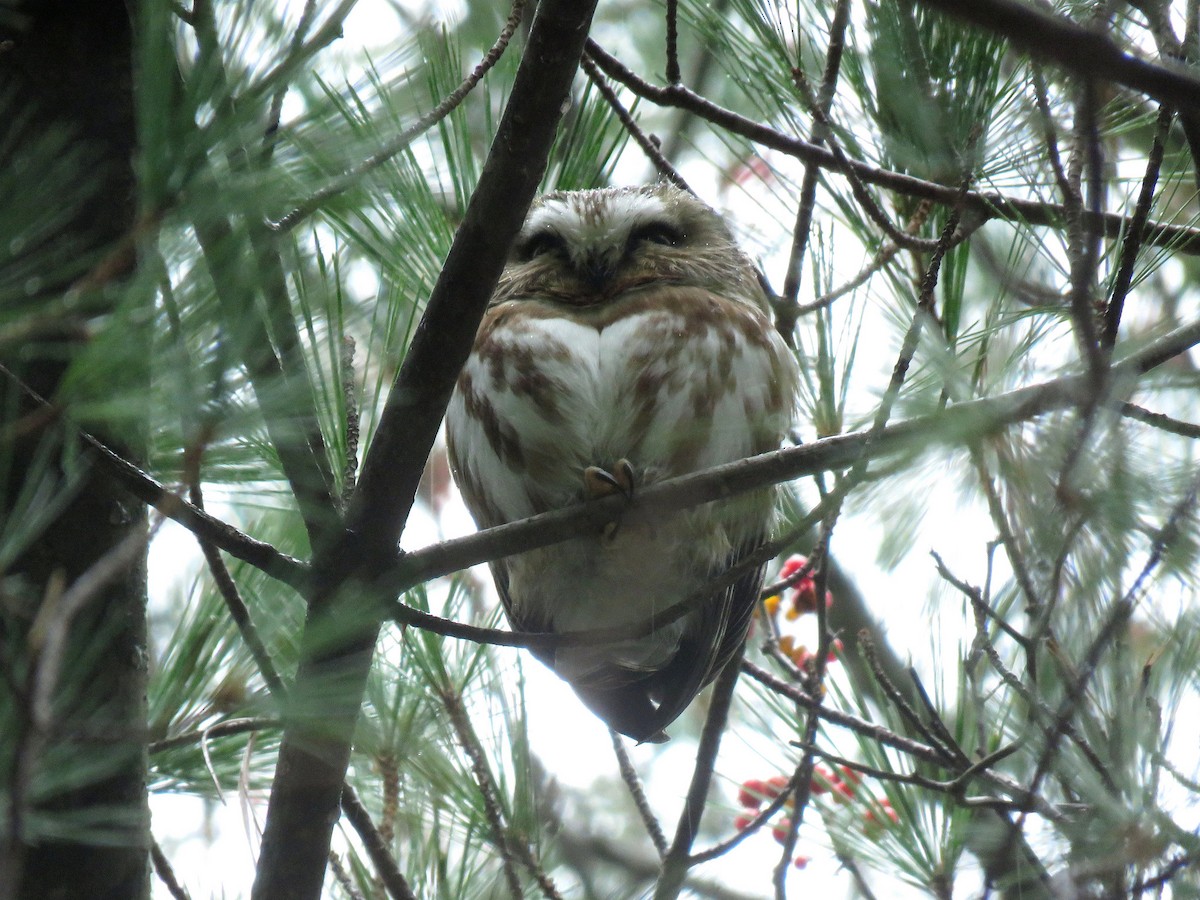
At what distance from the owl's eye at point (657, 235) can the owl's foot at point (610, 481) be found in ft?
3.21

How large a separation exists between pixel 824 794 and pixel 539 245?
5.15ft

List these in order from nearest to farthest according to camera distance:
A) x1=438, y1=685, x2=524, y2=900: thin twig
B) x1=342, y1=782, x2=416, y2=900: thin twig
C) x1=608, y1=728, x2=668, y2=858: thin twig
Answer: x1=342, y1=782, x2=416, y2=900: thin twig
x1=438, y1=685, x2=524, y2=900: thin twig
x1=608, y1=728, x2=668, y2=858: thin twig

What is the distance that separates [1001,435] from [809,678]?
4.97 ft

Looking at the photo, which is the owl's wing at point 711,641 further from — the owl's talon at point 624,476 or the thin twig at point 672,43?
the thin twig at point 672,43

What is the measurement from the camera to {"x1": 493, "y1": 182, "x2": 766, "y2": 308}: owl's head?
306 centimetres

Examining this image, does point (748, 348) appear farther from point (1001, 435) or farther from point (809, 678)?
point (1001, 435)

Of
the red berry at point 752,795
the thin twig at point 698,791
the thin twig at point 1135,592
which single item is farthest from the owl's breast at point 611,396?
the thin twig at point 1135,592

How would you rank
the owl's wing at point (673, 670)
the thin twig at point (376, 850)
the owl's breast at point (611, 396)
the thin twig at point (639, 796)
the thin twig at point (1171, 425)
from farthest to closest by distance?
the owl's wing at point (673, 670) < the thin twig at point (639, 796) < the owl's breast at point (611, 396) < the thin twig at point (376, 850) < the thin twig at point (1171, 425)

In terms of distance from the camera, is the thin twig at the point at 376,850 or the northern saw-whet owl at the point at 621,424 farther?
the northern saw-whet owl at the point at 621,424

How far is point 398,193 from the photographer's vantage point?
2184 millimetres

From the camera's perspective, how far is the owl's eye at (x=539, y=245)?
315 centimetres

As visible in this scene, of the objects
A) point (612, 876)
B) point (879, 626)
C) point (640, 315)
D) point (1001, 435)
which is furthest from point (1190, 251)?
point (612, 876)

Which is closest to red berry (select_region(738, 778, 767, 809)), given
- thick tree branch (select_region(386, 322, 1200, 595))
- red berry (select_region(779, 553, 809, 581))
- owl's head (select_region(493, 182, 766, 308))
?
red berry (select_region(779, 553, 809, 581))

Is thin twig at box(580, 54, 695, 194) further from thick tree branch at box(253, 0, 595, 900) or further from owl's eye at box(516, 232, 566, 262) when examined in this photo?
thick tree branch at box(253, 0, 595, 900)
